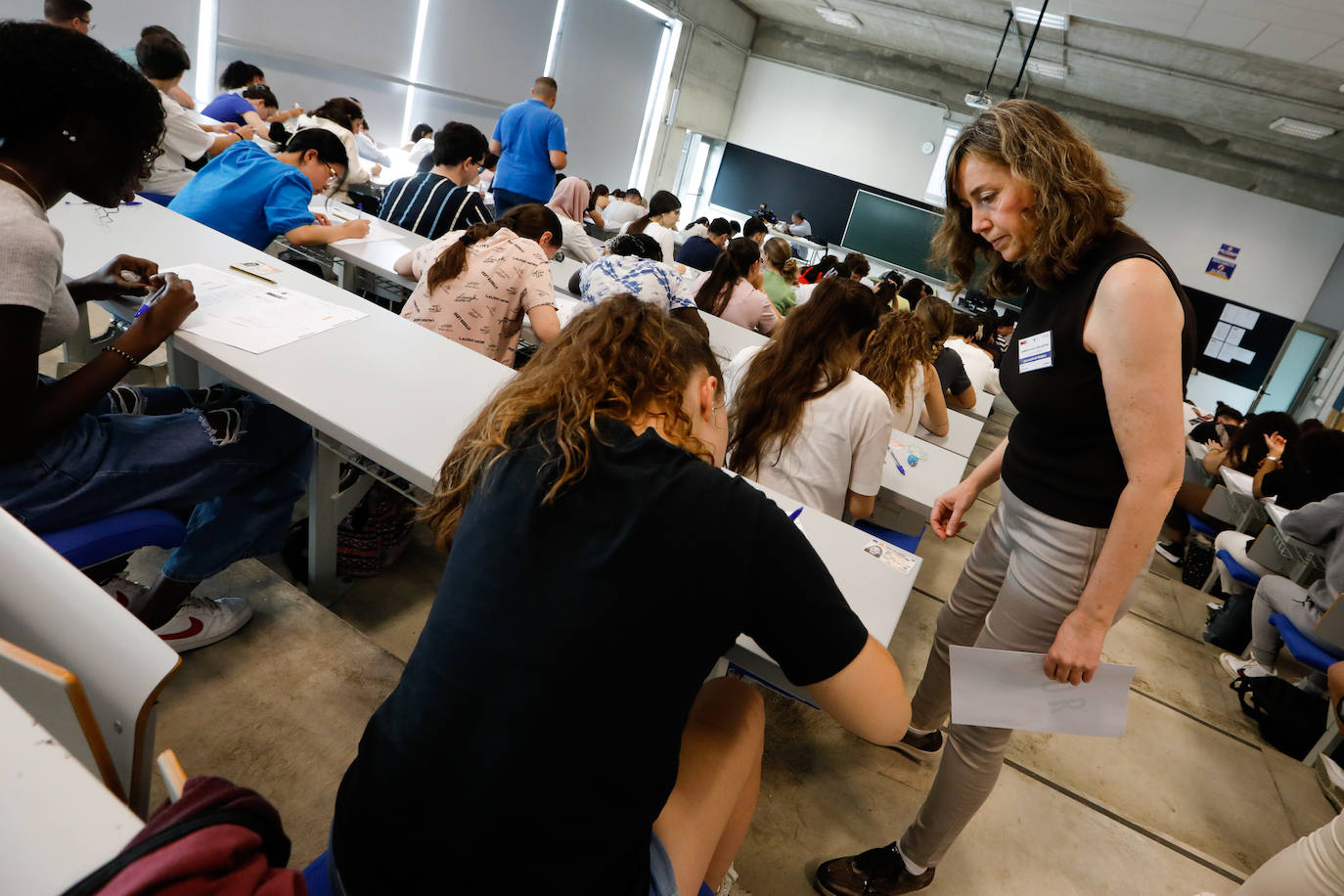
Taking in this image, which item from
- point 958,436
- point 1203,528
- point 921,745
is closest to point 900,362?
point 958,436

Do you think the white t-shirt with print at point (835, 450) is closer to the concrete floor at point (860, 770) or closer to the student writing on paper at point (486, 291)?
the concrete floor at point (860, 770)

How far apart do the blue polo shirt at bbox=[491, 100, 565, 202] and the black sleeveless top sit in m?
4.41

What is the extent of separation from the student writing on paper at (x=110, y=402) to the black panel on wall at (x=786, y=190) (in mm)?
11458

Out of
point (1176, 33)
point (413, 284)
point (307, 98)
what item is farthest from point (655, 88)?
point (413, 284)

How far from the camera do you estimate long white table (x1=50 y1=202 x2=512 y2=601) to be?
4.70 feet

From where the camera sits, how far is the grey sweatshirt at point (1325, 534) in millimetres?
2633

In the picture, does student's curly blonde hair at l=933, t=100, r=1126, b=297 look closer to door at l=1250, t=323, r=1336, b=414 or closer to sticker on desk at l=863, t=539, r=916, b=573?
sticker on desk at l=863, t=539, r=916, b=573

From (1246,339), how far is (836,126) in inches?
253

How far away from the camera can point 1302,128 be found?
7.82m

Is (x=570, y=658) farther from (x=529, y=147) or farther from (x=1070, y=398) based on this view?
(x=529, y=147)

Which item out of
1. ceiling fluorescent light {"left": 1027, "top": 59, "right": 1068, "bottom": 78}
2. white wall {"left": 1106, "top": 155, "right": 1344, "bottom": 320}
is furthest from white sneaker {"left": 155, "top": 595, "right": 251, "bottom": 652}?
white wall {"left": 1106, "top": 155, "right": 1344, "bottom": 320}

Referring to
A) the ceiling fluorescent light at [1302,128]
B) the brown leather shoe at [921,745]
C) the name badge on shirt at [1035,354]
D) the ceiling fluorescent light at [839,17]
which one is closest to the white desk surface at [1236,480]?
the brown leather shoe at [921,745]

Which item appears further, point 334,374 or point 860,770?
point 860,770

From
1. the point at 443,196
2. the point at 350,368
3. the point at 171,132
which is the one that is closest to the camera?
the point at 350,368
